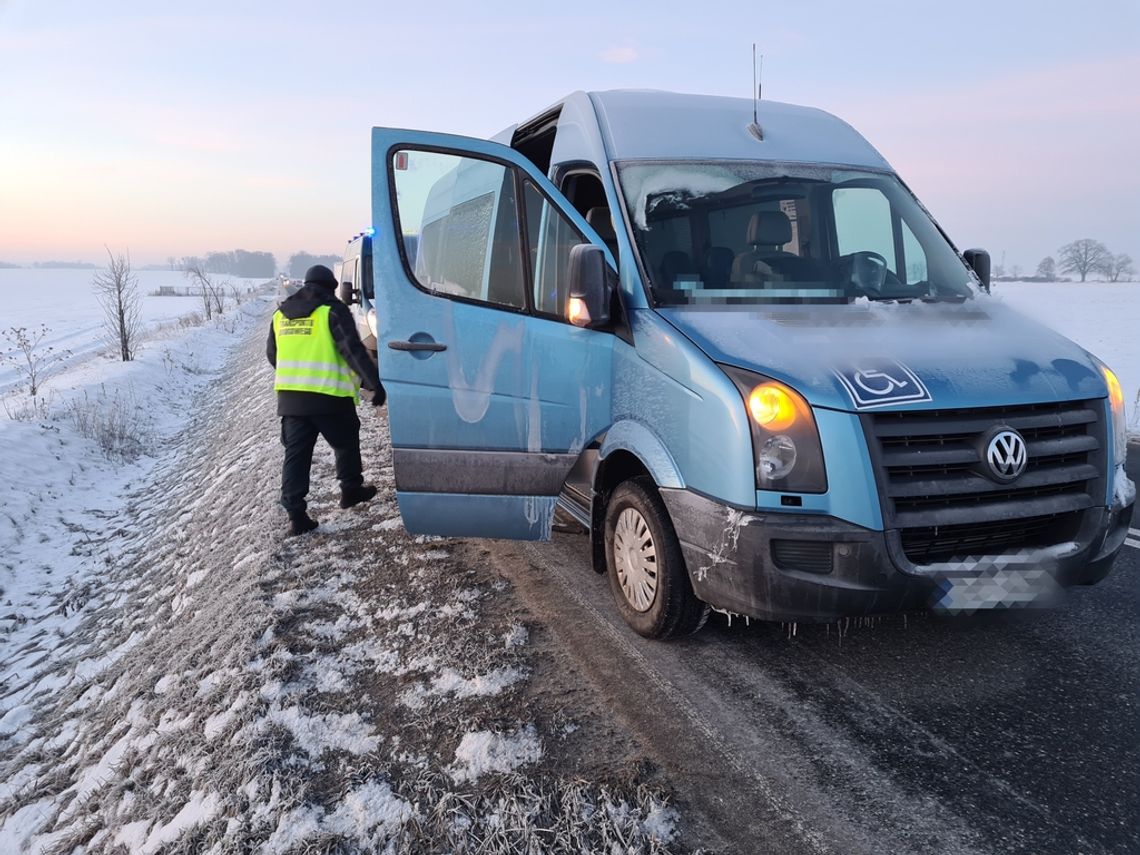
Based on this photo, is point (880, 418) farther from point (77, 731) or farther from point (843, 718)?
point (77, 731)

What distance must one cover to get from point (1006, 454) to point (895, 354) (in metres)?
0.54

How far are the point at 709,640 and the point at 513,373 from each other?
162 cm

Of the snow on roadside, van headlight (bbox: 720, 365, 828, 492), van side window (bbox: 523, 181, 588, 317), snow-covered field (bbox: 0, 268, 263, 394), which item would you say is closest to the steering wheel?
van headlight (bbox: 720, 365, 828, 492)

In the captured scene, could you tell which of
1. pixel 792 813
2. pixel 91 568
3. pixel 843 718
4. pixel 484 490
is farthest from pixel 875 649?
pixel 91 568

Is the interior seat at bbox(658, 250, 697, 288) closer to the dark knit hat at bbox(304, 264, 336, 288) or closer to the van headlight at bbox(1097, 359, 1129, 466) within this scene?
the van headlight at bbox(1097, 359, 1129, 466)

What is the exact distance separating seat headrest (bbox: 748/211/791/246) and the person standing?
2461 mm

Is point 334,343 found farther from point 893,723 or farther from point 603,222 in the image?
point 893,723

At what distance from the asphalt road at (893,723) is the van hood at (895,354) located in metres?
0.94

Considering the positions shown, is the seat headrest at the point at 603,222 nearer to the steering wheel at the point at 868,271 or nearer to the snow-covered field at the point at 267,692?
the steering wheel at the point at 868,271

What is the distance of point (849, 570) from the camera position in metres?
2.62

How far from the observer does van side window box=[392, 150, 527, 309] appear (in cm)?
379

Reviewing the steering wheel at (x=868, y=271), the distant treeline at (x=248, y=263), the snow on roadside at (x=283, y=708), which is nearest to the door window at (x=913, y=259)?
the steering wheel at (x=868, y=271)

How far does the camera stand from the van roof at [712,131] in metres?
3.83

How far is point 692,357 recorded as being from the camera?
2885 mm
